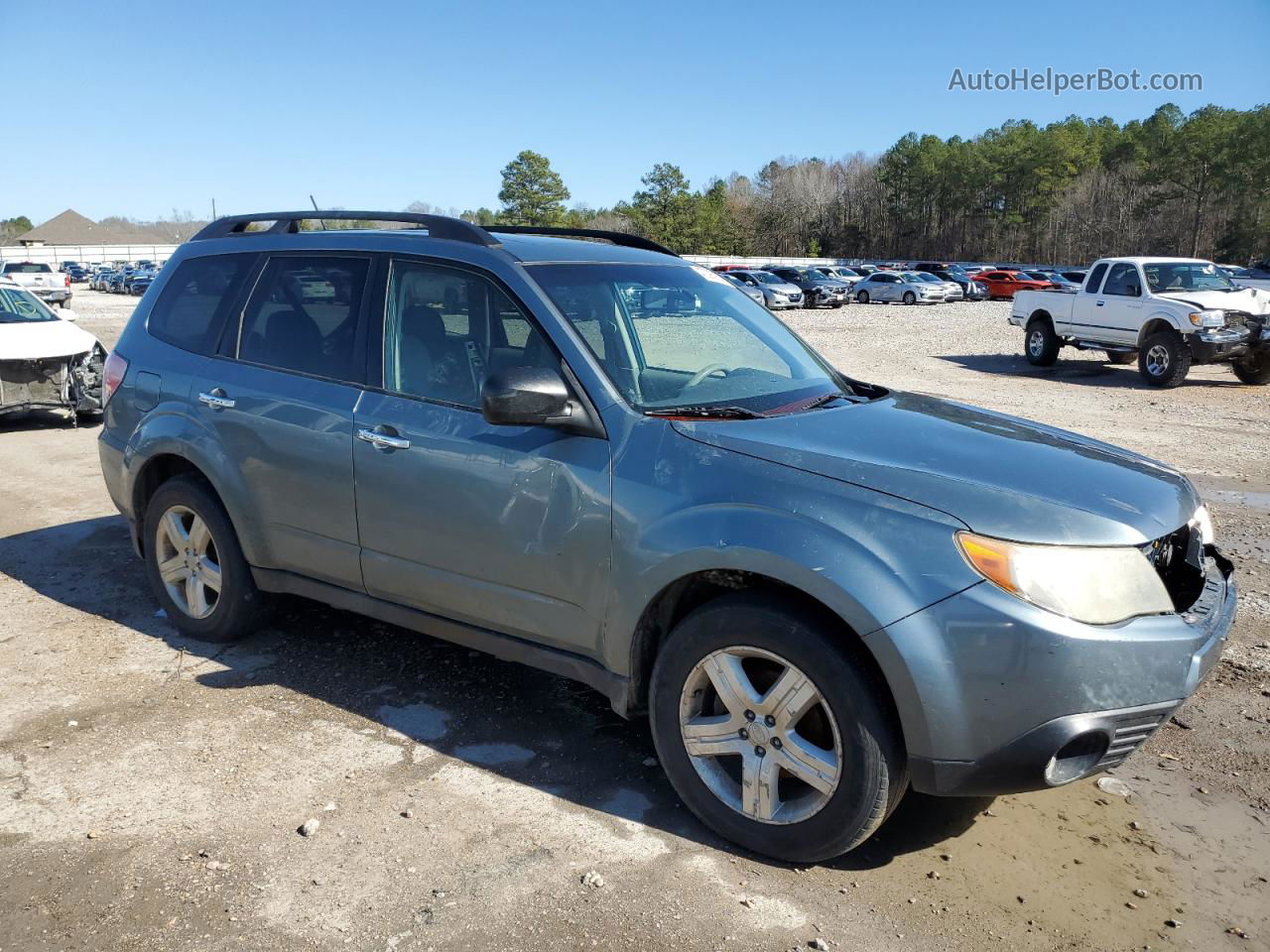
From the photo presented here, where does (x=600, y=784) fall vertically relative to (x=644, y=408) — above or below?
below

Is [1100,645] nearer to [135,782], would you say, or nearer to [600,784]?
[600,784]

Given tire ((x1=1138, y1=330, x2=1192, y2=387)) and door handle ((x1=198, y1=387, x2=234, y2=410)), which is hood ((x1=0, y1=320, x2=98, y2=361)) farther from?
tire ((x1=1138, y1=330, x2=1192, y2=387))

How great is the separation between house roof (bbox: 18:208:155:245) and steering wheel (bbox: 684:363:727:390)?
156380 millimetres

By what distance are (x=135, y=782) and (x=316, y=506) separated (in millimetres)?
1221

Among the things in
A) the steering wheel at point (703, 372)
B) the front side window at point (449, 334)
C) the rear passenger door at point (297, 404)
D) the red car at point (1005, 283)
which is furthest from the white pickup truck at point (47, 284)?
the red car at point (1005, 283)

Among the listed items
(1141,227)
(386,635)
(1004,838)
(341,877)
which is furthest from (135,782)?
(1141,227)

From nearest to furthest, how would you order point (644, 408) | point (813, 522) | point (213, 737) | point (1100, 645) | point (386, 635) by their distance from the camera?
point (1100, 645), point (813, 522), point (644, 408), point (213, 737), point (386, 635)

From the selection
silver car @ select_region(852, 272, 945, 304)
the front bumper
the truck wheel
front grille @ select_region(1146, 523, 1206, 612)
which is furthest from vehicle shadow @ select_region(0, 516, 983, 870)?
silver car @ select_region(852, 272, 945, 304)

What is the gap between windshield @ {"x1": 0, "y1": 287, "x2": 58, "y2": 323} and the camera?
1088 centimetres

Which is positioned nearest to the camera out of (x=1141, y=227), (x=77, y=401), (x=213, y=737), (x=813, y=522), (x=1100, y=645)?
(x=1100, y=645)

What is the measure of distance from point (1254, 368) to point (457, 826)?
54.2ft

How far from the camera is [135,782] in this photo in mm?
3650

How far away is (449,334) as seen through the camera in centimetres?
395

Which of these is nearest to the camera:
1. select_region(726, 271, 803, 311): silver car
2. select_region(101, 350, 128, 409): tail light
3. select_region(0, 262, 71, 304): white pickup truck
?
select_region(101, 350, 128, 409): tail light
